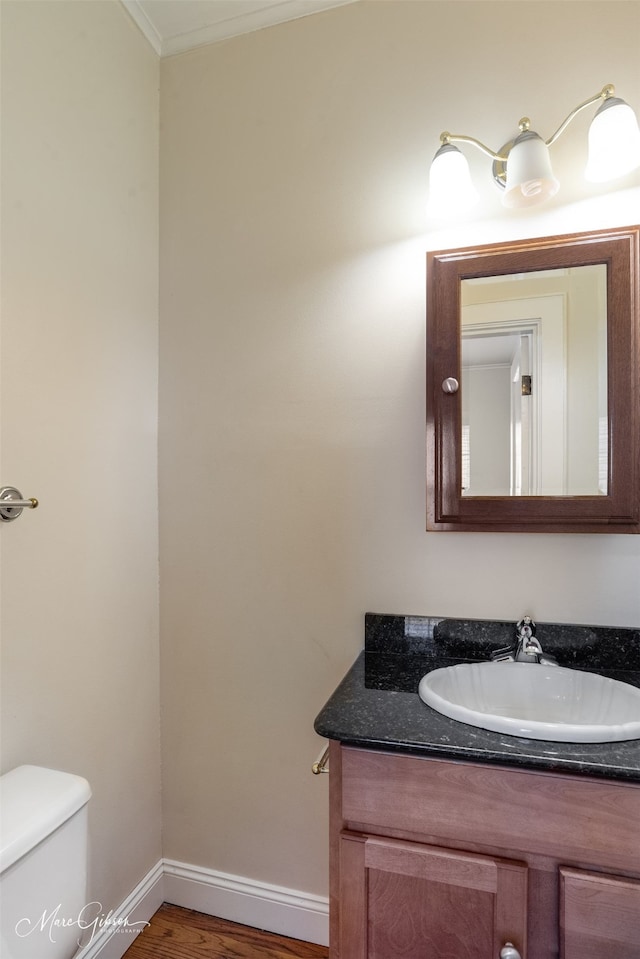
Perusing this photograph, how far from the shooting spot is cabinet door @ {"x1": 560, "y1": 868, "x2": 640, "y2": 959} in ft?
2.63

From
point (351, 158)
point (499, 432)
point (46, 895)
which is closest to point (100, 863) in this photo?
point (46, 895)

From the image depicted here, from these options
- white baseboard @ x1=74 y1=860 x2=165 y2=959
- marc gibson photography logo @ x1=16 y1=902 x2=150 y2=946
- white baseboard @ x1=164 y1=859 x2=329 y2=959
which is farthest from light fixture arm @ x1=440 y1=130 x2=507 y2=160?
white baseboard @ x1=74 y1=860 x2=165 y2=959

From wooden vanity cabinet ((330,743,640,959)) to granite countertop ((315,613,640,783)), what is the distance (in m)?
0.04

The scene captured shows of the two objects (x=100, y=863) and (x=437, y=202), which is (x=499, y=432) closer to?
(x=437, y=202)

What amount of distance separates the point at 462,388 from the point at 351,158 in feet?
2.44

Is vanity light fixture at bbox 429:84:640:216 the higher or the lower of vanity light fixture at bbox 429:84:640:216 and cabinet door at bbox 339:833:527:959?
the higher

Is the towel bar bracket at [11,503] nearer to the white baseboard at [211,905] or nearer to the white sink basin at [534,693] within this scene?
the white sink basin at [534,693]

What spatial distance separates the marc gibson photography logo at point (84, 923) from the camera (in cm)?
87

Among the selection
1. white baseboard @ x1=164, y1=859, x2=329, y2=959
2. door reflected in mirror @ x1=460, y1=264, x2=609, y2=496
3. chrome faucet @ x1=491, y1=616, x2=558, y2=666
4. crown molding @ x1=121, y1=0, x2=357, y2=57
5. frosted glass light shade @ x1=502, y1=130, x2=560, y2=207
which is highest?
crown molding @ x1=121, y1=0, x2=357, y2=57

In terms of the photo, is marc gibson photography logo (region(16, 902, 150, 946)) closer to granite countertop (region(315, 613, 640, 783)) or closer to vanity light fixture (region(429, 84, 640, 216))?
granite countertop (region(315, 613, 640, 783))

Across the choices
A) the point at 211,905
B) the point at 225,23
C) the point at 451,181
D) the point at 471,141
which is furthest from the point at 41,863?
the point at 225,23

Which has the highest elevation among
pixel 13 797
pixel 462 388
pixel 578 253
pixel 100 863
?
pixel 578 253

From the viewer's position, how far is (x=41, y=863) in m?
0.91

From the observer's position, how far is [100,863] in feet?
4.42
